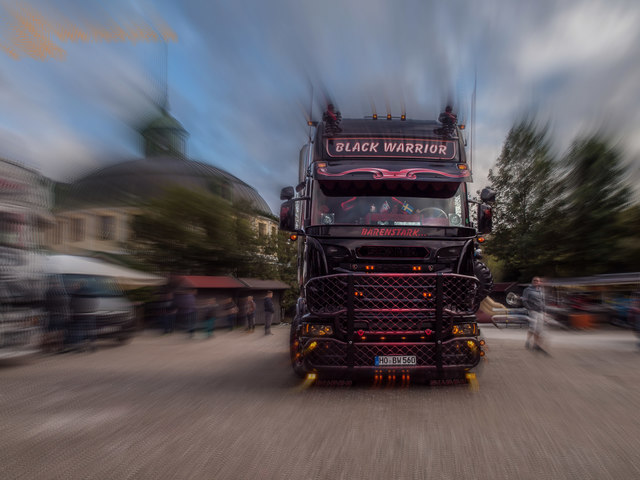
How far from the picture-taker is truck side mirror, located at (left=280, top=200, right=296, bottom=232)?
334 inches

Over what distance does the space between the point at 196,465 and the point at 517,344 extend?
437 inches

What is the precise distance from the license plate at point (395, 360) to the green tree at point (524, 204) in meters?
34.4

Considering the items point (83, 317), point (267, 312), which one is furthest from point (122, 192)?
point (83, 317)

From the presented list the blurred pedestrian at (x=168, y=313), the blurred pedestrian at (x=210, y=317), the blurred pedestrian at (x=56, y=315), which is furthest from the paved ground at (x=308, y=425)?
the blurred pedestrian at (x=210, y=317)

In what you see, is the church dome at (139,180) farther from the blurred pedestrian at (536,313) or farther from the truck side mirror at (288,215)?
the truck side mirror at (288,215)

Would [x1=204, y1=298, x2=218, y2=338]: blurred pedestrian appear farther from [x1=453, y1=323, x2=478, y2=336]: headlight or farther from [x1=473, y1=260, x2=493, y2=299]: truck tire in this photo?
[x1=453, y1=323, x2=478, y2=336]: headlight

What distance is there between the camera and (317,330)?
7.45 meters

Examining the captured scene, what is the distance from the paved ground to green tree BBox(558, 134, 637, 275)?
2947 cm

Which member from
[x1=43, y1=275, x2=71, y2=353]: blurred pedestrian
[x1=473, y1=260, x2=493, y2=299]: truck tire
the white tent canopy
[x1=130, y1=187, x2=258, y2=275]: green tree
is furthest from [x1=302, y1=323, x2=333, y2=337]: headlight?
[x1=130, y1=187, x2=258, y2=275]: green tree

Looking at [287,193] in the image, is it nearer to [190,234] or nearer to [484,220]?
[484,220]

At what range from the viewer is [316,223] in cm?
812

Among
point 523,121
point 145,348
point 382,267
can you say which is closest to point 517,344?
point 382,267

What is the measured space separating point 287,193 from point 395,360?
2940mm

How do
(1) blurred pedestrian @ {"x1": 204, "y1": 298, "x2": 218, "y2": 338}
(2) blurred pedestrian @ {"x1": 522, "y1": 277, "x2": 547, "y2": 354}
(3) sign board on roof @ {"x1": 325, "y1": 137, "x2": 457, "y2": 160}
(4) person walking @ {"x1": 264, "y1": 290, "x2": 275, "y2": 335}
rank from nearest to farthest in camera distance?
1. (3) sign board on roof @ {"x1": 325, "y1": 137, "x2": 457, "y2": 160}
2. (2) blurred pedestrian @ {"x1": 522, "y1": 277, "x2": 547, "y2": 354}
3. (1) blurred pedestrian @ {"x1": 204, "y1": 298, "x2": 218, "y2": 338}
4. (4) person walking @ {"x1": 264, "y1": 290, "x2": 275, "y2": 335}
